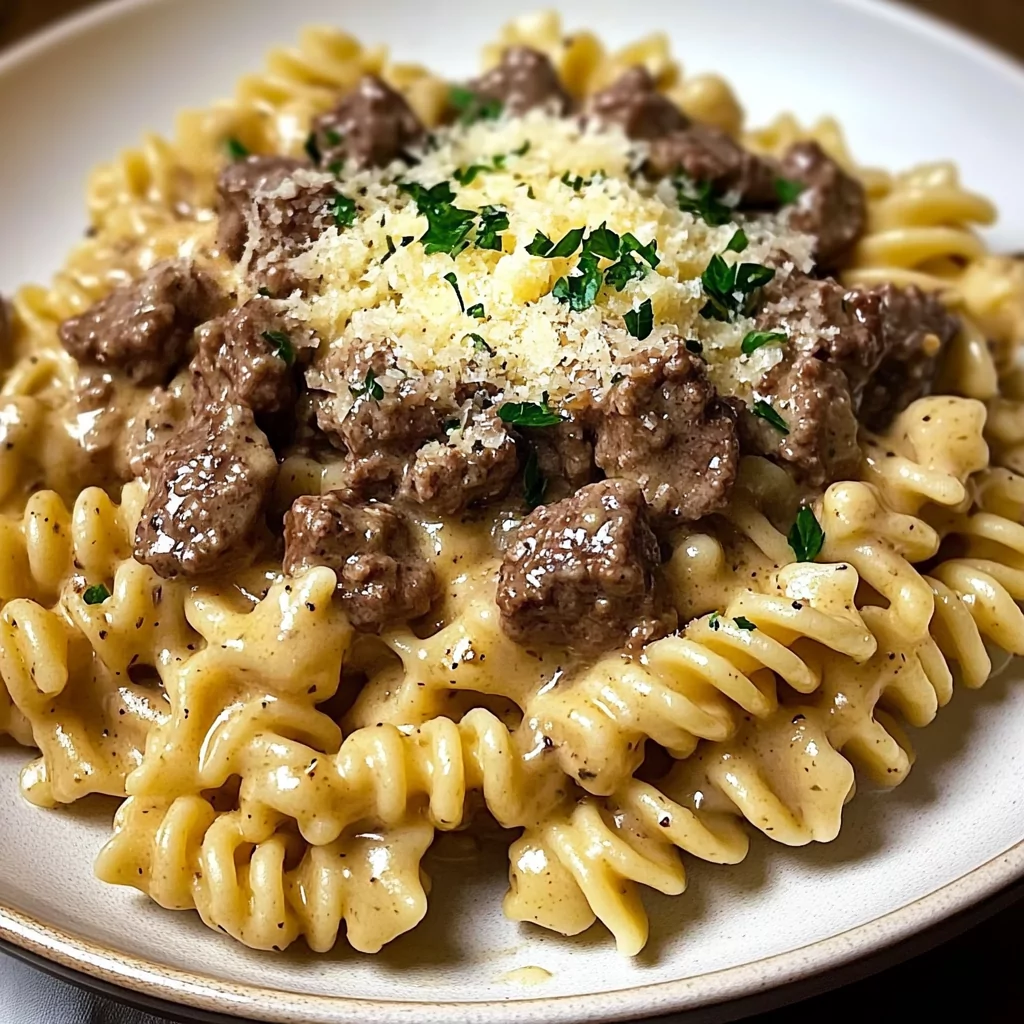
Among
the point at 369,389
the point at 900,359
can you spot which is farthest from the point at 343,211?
the point at 900,359

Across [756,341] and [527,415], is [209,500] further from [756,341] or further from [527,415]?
[756,341]

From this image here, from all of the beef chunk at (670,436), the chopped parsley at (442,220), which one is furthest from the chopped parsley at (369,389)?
the beef chunk at (670,436)

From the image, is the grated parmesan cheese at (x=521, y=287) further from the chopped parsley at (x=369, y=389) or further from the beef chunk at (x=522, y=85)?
the beef chunk at (x=522, y=85)

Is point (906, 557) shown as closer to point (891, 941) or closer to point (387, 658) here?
point (891, 941)

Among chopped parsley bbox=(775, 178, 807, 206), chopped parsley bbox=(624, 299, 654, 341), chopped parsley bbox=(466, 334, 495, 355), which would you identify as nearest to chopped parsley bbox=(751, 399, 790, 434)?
chopped parsley bbox=(624, 299, 654, 341)

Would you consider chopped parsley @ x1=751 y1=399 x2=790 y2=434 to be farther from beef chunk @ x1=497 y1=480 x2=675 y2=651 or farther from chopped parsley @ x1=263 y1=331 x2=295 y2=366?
chopped parsley @ x1=263 y1=331 x2=295 y2=366
